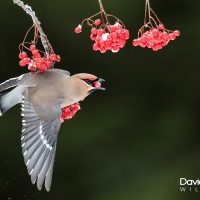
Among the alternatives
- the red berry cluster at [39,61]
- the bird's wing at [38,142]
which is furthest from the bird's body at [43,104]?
the red berry cluster at [39,61]

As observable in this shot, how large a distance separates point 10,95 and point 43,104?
0.28 metres

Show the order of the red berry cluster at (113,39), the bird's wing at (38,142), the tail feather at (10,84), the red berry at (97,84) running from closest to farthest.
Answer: the bird's wing at (38,142) < the red berry cluster at (113,39) < the red berry at (97,84) < the tail feather at (10,84)

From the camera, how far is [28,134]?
11.4 ft

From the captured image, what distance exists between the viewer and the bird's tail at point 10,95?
3855 mm

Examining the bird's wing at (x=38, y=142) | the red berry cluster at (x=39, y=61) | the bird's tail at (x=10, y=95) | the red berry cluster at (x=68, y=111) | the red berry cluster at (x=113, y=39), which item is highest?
the red berry cluster at (x=113, y=39)

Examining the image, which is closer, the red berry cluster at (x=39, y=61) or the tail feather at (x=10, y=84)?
the red berry cluster at (x=39, y=61)

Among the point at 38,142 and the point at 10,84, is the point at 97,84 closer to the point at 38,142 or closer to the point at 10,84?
the point at 38,142

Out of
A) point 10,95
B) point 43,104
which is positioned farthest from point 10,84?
point 43,104

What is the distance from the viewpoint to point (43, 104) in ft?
12.1

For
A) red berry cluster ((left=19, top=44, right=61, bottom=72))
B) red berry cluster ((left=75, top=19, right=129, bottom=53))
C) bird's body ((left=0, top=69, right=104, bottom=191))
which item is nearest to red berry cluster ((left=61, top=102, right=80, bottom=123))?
bird's body ((left=0, top=69, right=104, bottom=191))

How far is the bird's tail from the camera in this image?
386 centimetres

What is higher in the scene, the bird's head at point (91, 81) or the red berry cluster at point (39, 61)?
the red berry cluster at point (39, 61)

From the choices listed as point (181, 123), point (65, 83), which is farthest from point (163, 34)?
point (181, 123)

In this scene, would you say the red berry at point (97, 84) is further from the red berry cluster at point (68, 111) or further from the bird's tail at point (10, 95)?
the bird's tail at point (10, 95)
